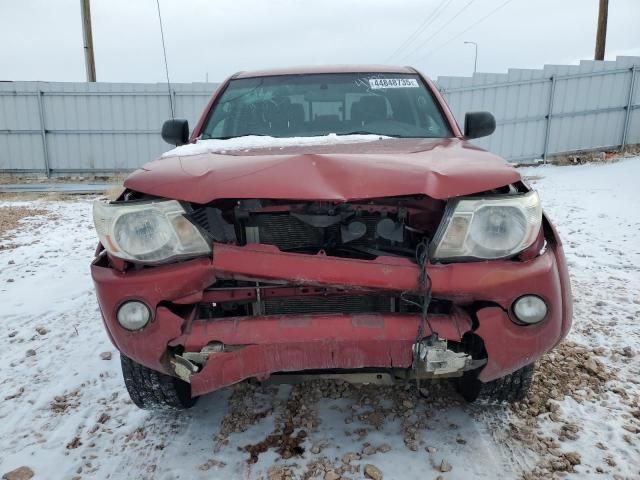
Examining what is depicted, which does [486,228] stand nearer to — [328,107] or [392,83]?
[328,107]

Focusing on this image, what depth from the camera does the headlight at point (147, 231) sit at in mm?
1736

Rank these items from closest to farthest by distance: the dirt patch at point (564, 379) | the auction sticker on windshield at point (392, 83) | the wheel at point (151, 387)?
the wheel at point (151, 387)
the dirt patch at point (564, 379)
the auction sticker on windshield at point (392, 83)

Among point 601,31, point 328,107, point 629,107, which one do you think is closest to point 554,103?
point 629,107

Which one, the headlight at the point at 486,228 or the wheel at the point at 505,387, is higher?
the headlight at the point at 486,228

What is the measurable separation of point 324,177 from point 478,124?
1.77 metres

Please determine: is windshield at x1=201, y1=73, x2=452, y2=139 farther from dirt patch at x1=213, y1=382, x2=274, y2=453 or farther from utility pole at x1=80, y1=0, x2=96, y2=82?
utility pole at x1=80, y1=0, x2=96, y2=82

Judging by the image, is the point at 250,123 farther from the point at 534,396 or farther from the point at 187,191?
the point at 534,396

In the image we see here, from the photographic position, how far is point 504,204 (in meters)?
1.68

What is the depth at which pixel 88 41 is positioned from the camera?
14070 mm

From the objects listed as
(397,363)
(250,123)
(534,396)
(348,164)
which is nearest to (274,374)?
(397,363)

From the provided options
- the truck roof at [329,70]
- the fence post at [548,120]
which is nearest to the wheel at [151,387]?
the truck roof at [329,70]

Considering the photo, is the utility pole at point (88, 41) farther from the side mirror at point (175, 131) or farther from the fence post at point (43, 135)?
the side mirror at point (175, 131)

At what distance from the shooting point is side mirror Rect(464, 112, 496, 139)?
299 centimetres

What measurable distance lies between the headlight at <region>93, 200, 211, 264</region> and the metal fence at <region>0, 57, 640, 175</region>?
10.9 metres
